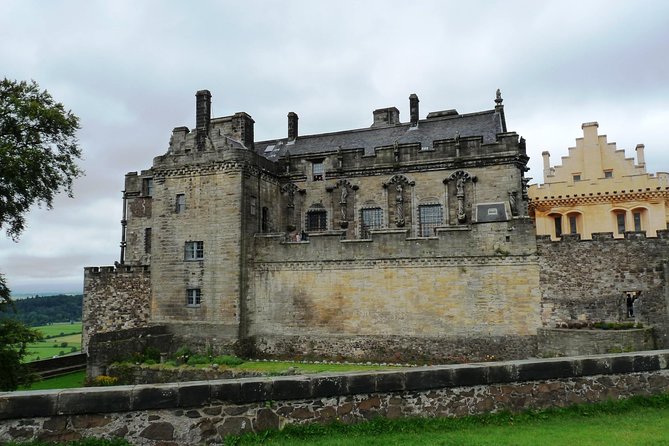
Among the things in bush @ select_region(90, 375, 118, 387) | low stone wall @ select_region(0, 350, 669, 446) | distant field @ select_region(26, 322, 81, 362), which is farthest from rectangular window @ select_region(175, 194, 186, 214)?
distant field @ select_region(26, 322, 81, 362)

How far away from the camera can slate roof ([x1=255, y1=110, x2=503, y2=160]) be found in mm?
29344

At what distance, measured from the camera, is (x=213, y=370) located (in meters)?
22.2

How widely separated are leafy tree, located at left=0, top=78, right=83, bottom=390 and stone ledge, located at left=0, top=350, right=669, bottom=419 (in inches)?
444

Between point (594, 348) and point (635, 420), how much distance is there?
44.4 ft

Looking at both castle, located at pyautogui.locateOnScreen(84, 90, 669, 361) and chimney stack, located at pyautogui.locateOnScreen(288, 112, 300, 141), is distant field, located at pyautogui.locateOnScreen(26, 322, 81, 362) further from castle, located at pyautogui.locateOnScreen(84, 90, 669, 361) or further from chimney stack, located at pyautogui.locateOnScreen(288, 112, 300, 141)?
chimney stack, located at pyautogui.locateOnScreen(288, 112, 300, 141)

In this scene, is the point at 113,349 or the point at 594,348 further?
the point at 113,349

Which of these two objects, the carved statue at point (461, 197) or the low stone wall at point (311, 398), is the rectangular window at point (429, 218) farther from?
the low stone wall at point (311, 398)

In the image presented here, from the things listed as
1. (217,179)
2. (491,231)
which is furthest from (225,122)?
(491,231)

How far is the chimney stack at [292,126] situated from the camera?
34.8 metres

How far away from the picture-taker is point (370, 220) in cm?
2948

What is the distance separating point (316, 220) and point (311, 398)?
74.8 feet

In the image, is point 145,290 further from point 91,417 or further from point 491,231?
point 91,417

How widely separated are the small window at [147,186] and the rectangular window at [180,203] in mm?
11236

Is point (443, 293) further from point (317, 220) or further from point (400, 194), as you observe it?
point (317, 220)
